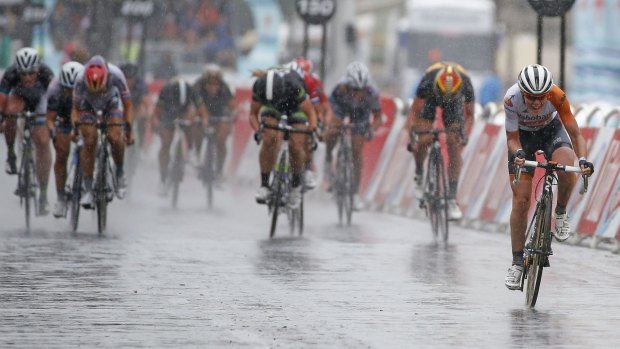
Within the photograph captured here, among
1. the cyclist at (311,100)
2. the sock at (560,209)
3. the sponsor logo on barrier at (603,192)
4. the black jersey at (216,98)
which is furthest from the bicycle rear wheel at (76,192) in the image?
the sock at (560,209)

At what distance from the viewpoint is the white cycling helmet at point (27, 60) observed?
1838 cm

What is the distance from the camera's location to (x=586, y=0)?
3572 cm

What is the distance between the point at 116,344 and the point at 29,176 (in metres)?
9.31

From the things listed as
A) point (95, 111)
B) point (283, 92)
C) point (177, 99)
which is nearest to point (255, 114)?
point (283, 92)

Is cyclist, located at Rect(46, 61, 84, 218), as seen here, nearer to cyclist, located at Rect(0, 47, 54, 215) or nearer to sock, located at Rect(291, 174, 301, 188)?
cyclist, located at Rect(0, 47, 54, 215)

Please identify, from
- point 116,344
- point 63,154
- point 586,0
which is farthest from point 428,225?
point 586,0

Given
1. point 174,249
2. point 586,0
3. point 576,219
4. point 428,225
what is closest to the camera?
point 174,249

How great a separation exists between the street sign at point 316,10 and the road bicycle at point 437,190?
9.22 metres

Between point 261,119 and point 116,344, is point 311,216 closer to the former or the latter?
point 261,119

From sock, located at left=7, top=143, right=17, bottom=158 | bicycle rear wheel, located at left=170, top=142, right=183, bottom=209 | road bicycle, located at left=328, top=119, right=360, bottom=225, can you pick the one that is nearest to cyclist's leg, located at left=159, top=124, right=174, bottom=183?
bicycle rear wheel, located at left=170, top=142, right=183, bottom=209

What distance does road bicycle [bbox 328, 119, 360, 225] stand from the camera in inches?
815

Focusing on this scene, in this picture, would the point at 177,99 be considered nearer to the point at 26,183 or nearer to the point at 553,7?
the point at 26,183

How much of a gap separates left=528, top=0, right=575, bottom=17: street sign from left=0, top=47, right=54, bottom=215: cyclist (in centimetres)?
545

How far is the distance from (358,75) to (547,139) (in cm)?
797
